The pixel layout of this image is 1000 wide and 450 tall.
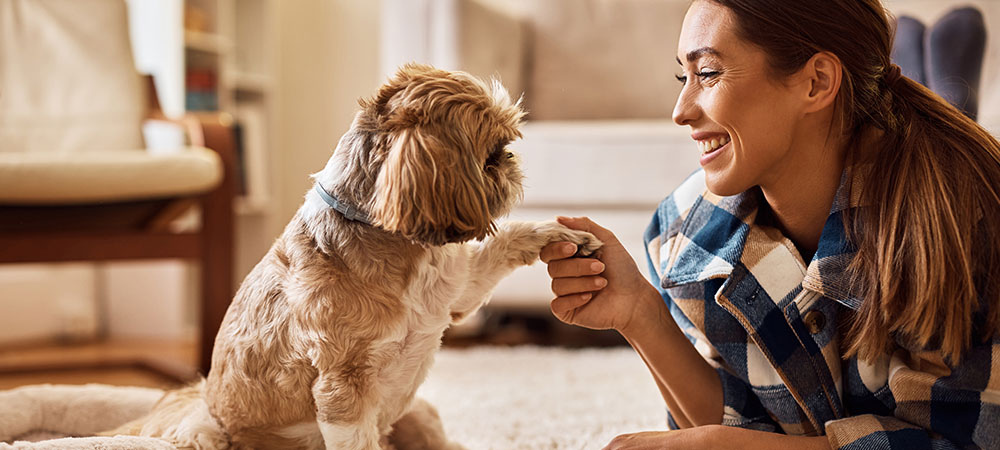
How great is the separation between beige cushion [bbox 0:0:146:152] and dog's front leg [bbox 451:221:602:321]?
7.56 ft

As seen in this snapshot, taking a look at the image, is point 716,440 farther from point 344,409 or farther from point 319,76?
point 319,76

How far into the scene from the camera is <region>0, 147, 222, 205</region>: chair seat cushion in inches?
88.2

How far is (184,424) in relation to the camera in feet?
4.31

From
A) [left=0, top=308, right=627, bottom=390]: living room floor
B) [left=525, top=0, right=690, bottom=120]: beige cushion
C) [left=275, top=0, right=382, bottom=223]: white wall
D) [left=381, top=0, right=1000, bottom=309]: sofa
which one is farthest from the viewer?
[left=275, top=0, right=382, bottom=223]: white wall

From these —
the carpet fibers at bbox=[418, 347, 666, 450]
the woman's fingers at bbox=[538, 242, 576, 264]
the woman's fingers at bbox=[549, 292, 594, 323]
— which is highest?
the woman's fingers at bbox=[538, 242, 576, 264]

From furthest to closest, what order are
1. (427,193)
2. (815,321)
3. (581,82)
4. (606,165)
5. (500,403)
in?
(581,82) → (606,165) → (500,403) → (815,321) → (427,193)

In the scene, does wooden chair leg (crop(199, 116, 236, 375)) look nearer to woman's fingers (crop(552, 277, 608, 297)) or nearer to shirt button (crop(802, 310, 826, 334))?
woman's fingers (crop(552, 277, 608, 297))

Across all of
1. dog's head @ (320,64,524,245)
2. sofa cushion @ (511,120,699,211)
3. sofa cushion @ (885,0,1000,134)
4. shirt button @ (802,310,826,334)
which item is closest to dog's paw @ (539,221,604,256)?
dog's head @ (320,64,524,245)

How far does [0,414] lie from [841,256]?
61.8 inches

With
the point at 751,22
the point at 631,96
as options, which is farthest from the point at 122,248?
Result: the point at 631,96

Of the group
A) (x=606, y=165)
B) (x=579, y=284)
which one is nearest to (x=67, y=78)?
(x=606, y=165)

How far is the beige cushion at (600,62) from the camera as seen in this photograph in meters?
3.89

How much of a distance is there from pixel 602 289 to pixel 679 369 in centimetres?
21

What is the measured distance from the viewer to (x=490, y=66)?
3.36 metres
